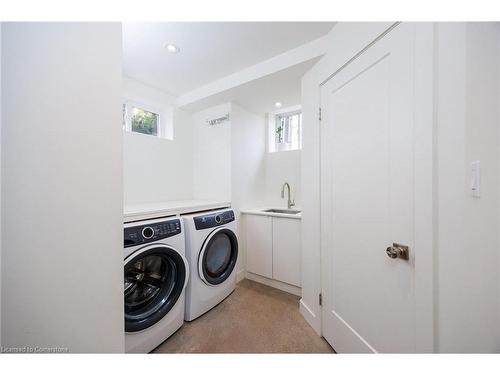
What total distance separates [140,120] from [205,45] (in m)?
1.19

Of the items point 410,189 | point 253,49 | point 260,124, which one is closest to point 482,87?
point 410,189

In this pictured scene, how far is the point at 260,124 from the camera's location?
266 centimetres

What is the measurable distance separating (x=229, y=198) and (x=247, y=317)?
121cm

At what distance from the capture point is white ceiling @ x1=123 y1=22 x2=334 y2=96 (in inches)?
50.4

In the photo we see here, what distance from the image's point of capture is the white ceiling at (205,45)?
50.4 inches

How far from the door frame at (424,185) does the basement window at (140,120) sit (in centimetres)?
238

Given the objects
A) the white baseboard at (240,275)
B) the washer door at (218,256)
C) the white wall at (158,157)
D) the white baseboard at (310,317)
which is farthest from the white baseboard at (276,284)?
the white wall at (158,157)

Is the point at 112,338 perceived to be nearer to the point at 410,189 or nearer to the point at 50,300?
the point at 50,300

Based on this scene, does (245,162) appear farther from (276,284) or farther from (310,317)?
(310,317)

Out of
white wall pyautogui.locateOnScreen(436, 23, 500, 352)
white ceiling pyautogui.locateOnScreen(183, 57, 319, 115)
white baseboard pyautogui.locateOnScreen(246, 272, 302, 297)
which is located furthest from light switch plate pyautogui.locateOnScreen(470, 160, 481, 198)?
white baseboard pyautogui.locateOnScreen(246, 272, 302, 297)

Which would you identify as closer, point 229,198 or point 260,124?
point 229,198

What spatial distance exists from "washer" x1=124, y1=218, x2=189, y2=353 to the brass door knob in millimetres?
1363

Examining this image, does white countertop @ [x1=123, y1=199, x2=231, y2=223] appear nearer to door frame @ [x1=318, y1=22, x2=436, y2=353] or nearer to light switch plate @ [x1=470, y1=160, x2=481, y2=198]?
door frame @ [x1=318, y1=22, x2=436, y2=353]

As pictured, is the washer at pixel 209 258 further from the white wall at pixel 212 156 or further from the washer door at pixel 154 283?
the white wall at pixel 212 156
